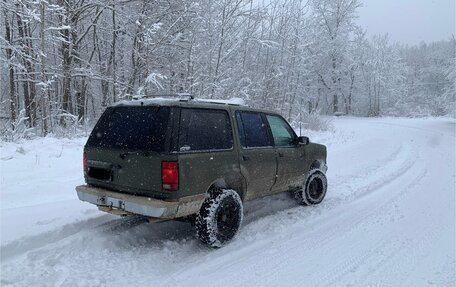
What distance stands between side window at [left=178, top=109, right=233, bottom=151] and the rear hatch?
22 cm

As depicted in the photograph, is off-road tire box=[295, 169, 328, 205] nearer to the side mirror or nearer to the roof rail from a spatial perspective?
the side mirror

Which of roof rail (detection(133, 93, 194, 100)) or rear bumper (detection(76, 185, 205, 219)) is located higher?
roof rail (detection(133, 93, 194, 100))

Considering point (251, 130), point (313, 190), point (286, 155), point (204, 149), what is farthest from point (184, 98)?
point (313, 190)

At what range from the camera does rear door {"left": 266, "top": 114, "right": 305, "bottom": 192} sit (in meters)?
6.32

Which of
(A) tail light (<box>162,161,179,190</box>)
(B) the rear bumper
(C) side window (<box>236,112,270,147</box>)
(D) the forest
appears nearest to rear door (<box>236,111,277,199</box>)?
(C) side window (<box>236,112,270,147</box>)

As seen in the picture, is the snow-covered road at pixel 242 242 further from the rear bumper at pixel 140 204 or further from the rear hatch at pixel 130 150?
the rear hatch at pixel 130 150

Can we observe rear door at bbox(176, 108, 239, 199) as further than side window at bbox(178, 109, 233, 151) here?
No

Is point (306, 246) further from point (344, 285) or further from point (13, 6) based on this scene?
point (13, 6)

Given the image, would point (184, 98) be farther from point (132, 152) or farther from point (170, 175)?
point (170, 175)

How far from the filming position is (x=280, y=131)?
6551 millimetres

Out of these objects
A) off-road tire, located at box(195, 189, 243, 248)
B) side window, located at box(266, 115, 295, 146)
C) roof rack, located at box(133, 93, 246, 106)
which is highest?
roof rack, located at box(133, 93, 246, 106)

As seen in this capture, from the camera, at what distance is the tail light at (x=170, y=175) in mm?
4426

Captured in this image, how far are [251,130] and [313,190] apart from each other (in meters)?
2.26

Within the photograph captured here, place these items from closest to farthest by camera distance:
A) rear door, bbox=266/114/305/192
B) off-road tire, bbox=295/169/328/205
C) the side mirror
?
rear door, bbox=266/114/305/192
the side mirror
off-road tire, bbox=295/169/328/205
